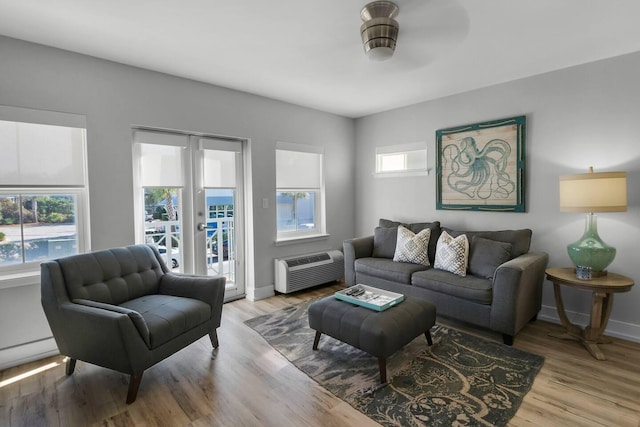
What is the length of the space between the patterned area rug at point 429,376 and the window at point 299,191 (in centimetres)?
175

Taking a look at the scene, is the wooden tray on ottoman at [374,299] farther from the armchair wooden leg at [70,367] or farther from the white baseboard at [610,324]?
the armchair wooden leg at [70,367]

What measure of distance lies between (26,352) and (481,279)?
392 cm

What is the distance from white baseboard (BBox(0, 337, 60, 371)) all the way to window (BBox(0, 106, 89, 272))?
607 mm

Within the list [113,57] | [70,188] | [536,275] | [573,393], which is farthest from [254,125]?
[573,393]

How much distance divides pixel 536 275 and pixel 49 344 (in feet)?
14.0

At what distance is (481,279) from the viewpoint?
3.03 metres

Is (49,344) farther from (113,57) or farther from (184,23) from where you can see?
(184,23)

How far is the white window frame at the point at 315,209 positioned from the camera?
4.28 meters

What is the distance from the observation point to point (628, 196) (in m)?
2.82

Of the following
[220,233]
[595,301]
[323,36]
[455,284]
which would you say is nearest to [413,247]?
[455,284]

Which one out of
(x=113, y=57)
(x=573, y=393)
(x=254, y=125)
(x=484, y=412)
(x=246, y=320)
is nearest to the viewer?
(x=484, y=412)

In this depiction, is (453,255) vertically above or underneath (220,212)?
underneath

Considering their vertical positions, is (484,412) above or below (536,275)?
below

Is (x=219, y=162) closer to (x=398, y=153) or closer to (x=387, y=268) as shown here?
(x=387, y=268)
